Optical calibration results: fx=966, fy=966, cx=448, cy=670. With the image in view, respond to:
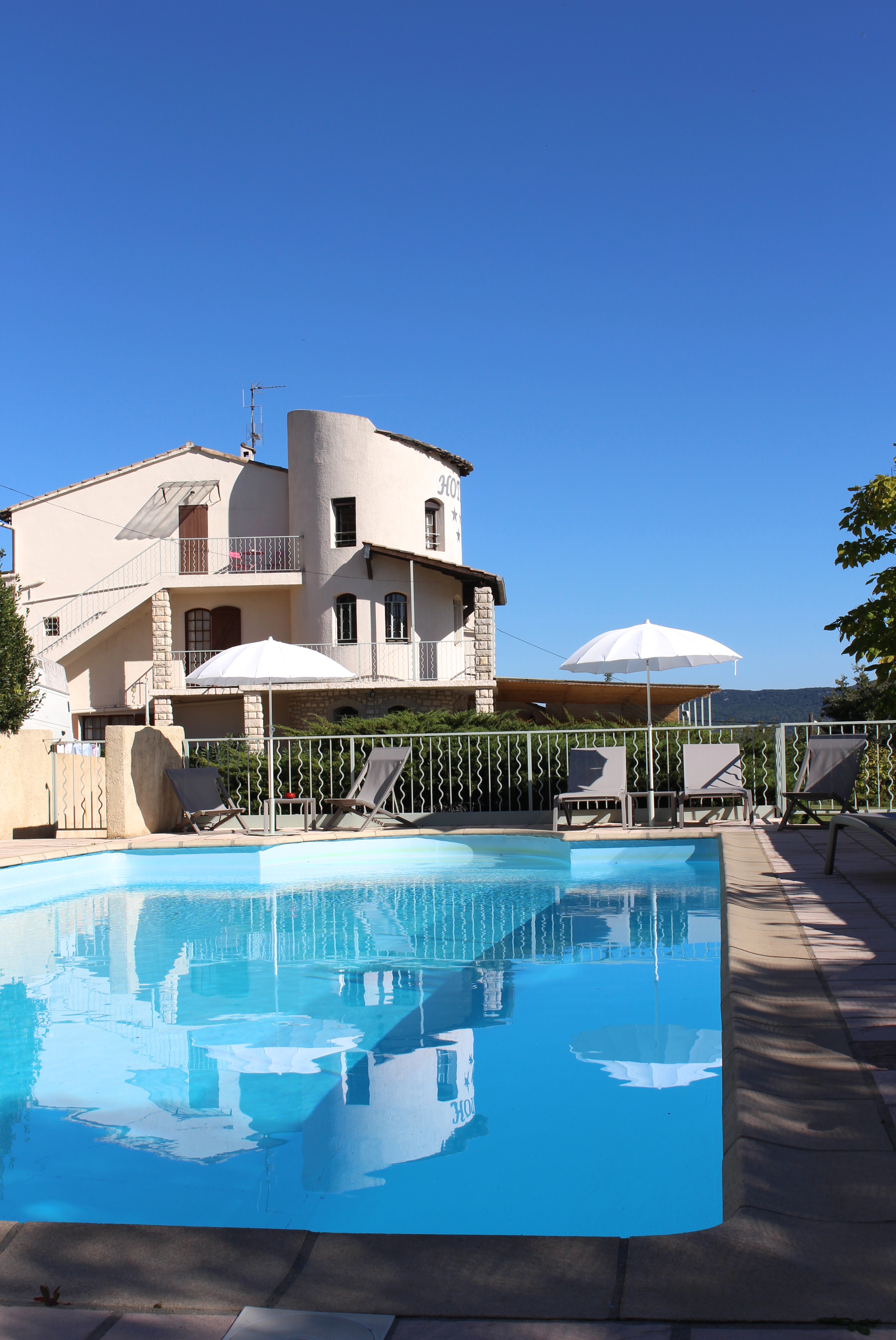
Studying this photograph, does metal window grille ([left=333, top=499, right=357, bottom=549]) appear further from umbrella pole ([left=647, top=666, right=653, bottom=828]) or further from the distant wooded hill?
the distant wooded hill

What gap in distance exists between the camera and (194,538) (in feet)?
92.1

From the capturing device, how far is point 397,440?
2806cm

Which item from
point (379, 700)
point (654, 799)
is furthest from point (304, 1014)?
point (379, 700)

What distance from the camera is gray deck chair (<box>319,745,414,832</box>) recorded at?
457 inches

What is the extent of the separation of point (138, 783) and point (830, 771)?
25.5 ft

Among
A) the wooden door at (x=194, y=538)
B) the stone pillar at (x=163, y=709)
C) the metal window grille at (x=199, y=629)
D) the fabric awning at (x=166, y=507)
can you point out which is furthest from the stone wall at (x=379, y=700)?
the fabric awning at (x=166, y=507)

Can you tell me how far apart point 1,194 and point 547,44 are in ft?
31.0

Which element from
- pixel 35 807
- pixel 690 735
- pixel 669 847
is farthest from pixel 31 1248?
pixel 35 807

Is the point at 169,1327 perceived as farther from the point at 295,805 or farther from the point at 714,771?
the point at 295,805

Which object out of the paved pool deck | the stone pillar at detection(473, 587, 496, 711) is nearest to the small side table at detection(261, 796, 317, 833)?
the paved pool deck

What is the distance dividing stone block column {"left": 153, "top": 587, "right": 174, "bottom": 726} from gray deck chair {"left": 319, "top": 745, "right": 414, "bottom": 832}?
50.2 feet

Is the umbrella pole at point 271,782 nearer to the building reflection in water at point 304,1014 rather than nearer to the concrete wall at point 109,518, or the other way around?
the building reflection in water at point 304,1014

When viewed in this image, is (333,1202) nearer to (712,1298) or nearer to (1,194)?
(712,1298)

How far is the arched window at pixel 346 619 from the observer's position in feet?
88.7
